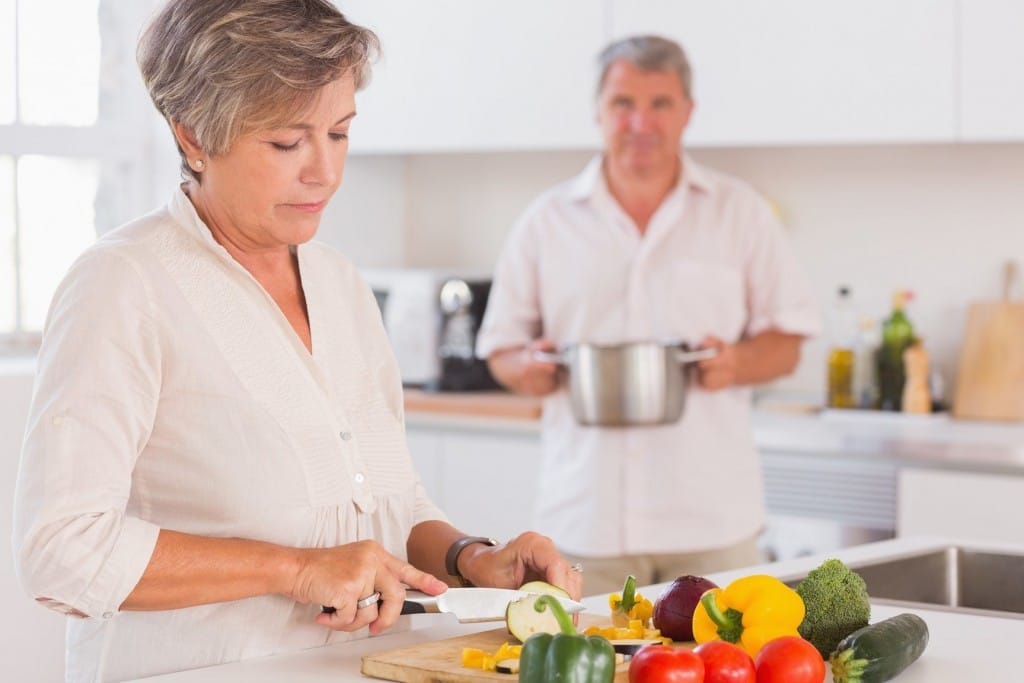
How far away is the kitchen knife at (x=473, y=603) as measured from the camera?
5.23 feet

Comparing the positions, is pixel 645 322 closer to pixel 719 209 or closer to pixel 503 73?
pixel 719 209

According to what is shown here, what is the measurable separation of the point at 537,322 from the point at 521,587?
1359mm

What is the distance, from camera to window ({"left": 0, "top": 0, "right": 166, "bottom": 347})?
3725mm

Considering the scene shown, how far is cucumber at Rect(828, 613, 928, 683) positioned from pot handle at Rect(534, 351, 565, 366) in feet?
4.36

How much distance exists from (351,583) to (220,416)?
0.80 feet

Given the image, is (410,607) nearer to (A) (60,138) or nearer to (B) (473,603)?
(B) (473,603)

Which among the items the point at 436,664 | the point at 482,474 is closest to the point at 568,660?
the point at 436,664

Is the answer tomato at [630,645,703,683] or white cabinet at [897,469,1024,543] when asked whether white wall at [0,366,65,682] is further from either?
white cabinet at [897,469,1024,543]

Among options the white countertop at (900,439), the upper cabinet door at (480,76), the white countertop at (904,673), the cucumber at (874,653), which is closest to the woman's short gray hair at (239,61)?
the white countertop at (904,673)

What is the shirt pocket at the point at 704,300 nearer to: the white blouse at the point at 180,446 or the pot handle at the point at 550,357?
the pot handle at the point at 550,357

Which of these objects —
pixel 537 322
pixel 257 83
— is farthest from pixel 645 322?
pixel 257 83

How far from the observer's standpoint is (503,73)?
400 centimetres

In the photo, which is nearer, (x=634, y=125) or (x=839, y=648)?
(x=839, y=648)

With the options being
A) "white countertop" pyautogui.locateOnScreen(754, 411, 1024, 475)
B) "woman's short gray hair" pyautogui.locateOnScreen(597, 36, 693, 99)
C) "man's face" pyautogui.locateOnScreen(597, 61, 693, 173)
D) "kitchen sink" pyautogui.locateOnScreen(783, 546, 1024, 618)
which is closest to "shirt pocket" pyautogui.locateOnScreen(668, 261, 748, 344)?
"man's face" pyautogui.locateOnScreen(597, 61, 693, 173)
